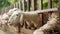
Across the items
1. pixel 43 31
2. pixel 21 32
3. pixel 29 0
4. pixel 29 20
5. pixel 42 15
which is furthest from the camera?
pixel 29 0

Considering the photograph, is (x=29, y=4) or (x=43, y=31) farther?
(x=29, y=4)

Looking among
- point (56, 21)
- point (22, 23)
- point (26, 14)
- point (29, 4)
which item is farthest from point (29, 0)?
point (56, 21)

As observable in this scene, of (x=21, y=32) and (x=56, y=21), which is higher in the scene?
(x=56, y=21)

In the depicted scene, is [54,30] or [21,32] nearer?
[54,30]

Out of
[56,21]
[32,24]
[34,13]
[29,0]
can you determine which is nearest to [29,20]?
[32,24]

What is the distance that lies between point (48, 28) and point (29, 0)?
871 mm

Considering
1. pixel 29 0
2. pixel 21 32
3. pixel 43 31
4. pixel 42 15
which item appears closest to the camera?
pixel 43 31

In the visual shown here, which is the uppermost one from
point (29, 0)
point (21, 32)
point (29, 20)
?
point (29, 0)

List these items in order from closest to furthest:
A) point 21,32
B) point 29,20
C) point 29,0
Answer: point 29,20
point 21,32
point 29,0

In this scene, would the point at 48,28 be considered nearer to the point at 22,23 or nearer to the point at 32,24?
the point at 32,24

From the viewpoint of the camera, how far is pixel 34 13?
4.44ft

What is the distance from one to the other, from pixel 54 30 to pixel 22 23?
673 mm

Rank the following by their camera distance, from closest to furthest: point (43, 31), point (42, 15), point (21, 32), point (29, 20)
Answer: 1. point (43, 31)
2. point (42, 15)
3. point (29, 20)
4. point (21, 32)

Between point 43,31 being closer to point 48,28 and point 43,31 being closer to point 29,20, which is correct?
point 48,28
